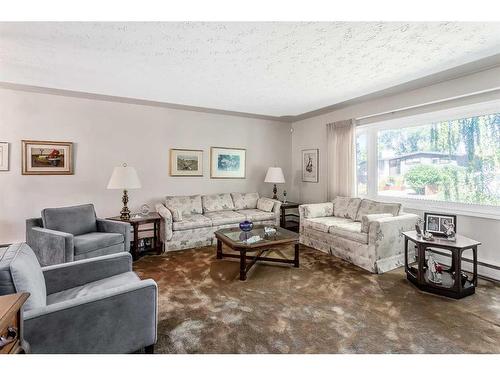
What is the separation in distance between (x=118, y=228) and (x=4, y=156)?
199 cm

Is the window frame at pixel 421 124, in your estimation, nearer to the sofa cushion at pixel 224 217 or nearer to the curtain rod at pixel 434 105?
the curtain rod at pixel 434 105

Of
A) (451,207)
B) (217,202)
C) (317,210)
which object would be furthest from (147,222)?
(451,207)

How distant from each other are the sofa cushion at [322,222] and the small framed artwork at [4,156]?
4.51m

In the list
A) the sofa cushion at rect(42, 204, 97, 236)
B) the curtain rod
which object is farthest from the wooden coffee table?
the curtain rod

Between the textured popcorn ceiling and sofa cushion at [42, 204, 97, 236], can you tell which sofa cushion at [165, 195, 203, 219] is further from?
the textured popcorn ceiling

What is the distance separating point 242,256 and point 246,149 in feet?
9.60

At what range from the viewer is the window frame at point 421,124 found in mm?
3023

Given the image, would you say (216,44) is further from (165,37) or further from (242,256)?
(242,256)

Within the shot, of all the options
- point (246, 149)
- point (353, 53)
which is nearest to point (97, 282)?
point (353, 53)

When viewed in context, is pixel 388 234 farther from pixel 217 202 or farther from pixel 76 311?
pixel 76 311

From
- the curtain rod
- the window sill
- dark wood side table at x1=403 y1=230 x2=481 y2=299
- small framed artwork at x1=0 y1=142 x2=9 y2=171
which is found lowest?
dark wood side table at x1=403 y1=230 x2=481 y2=299

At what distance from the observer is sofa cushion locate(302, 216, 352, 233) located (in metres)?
3.83

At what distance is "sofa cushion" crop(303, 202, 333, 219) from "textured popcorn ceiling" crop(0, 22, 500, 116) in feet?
5.97
